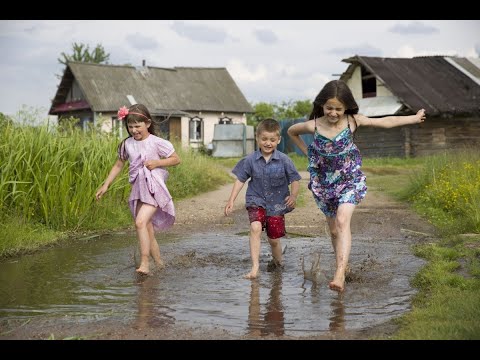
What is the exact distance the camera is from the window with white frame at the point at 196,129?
40906mm

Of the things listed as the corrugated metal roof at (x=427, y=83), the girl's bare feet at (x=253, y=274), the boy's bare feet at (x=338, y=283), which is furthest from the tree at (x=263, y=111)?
the boy's bare feet at (x=338, y=283)

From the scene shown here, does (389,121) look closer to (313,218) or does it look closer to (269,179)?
(269,179)

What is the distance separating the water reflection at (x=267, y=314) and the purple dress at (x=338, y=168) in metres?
1.00

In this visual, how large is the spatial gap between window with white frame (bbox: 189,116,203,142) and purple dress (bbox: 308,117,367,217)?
3426 centimetres

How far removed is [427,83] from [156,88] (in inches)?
667

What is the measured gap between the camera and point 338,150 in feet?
21.0

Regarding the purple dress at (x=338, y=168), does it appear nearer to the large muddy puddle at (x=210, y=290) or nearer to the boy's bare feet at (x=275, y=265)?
the large muddy puddle at (x=210, y=290)

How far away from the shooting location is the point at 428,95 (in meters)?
29.7

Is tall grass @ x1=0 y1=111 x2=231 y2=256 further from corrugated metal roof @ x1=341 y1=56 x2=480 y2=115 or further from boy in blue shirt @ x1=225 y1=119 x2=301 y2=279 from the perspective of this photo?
corrugated metal roof @ x1=341 y1=56 x2=480 y2=115

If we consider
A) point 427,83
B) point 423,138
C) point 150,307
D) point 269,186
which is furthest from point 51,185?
point 427,83

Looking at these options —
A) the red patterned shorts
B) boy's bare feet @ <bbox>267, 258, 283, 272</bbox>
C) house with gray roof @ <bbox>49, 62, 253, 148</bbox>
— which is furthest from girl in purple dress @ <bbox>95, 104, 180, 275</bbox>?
house with gray roof @ <bbox>49, 62, 253, 148</bbox>
